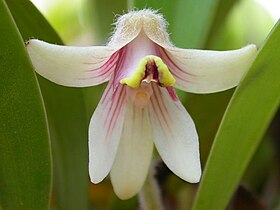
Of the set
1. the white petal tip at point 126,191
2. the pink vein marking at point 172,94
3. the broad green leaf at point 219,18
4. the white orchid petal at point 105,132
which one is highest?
the broad green leaf at point 219,18

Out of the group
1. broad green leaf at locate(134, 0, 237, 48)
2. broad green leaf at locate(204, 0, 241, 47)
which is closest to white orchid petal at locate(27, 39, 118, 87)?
broad green leaf at locate(134, 0, 237, 48)

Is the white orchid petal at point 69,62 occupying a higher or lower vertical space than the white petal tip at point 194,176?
higher

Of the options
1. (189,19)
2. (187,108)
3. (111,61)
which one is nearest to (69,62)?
(111,61)

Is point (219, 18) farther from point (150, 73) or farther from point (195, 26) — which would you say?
point (150, 73)

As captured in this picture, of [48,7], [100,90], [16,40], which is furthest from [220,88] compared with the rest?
[48,7]

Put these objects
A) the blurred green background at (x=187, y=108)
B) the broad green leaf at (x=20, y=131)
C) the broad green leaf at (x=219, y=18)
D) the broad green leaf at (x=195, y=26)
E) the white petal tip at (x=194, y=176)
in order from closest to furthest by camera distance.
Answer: the broad green leaf at (x=20, y=131)
the white petal tip at (x=194, y=176)
the blurred green background at (x=187, y=108)
the broad green leaf at (x=195, y=26)
the broad green leaf at (x=219, y=18)

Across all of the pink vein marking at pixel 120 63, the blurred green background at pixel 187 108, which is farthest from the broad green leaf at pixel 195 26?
the pink vein marking at pixel 120 63

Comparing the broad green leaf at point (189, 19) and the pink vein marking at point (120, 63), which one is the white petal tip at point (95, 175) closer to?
the pink vein marking at point (120, 63)
